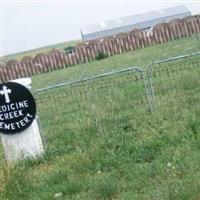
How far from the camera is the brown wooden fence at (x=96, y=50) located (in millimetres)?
31719

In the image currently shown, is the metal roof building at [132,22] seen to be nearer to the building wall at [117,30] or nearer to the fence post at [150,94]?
the building wall at [117,30]

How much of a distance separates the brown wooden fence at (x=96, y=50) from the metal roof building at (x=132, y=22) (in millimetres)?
35021

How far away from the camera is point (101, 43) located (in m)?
32.3

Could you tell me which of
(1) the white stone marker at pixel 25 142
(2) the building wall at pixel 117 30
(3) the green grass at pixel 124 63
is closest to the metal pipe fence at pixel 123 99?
(1) the white stone marker at pixel 25 142

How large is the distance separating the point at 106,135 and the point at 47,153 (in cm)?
89

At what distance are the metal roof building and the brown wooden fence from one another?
3502 cm

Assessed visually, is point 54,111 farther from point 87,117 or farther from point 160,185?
point 160,185

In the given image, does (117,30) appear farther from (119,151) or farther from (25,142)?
(119,151)

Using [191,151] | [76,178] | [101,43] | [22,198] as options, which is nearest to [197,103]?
[191,151]

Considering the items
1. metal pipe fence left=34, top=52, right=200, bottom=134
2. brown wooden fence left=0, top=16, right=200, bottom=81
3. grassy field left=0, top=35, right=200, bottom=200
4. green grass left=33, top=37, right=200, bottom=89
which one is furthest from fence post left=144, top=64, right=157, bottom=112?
brown wooden fence left=0, top=16, right=200, bottom=81

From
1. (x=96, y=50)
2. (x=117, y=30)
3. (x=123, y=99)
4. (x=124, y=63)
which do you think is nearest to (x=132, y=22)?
(x=117, y=30)

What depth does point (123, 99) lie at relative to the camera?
425 inches

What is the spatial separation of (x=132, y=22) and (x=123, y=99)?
6366 centimetres

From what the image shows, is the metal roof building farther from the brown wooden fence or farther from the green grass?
the green grass
